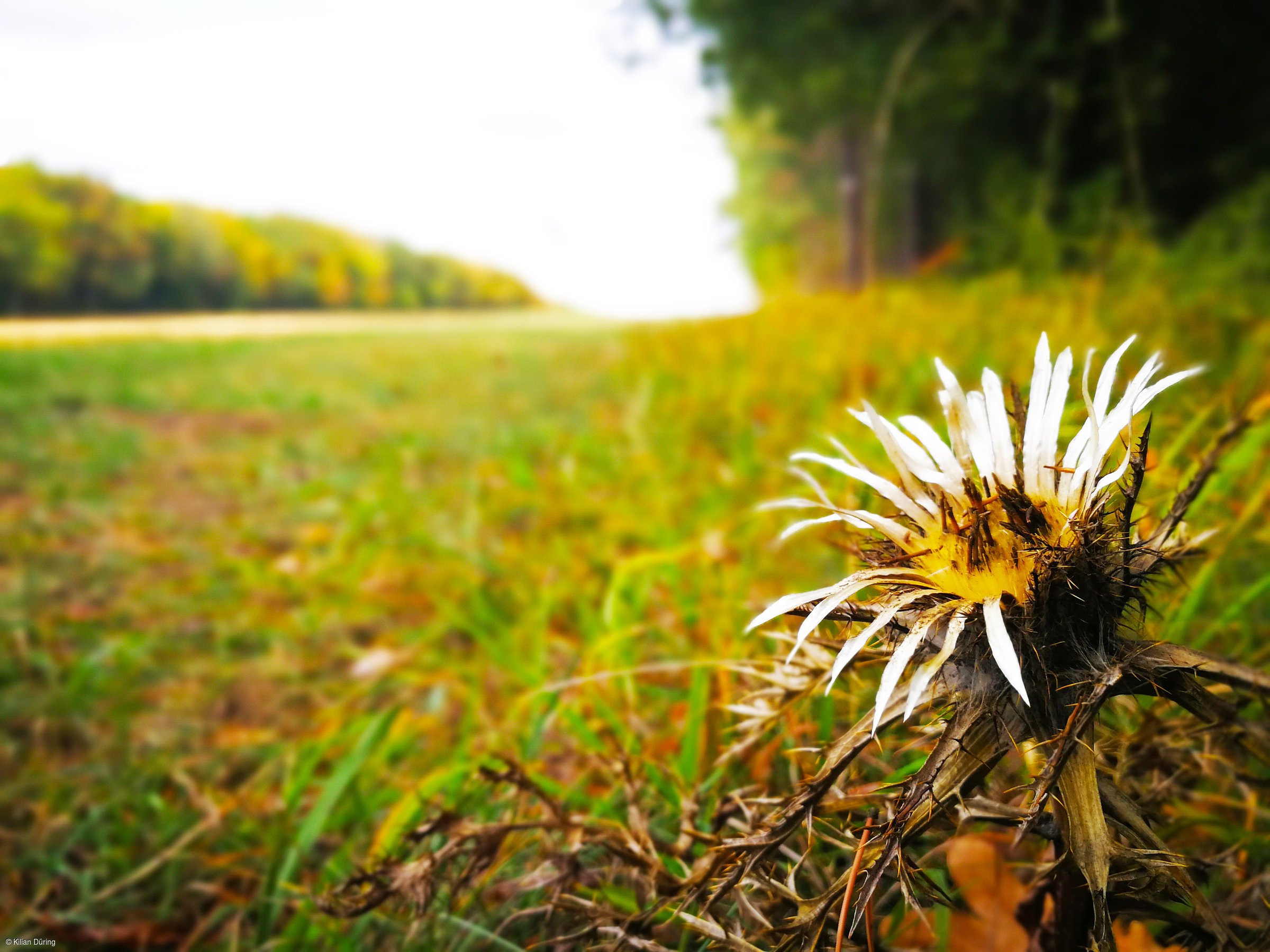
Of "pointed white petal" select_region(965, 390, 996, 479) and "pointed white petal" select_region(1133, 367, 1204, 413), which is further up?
"pointed white petal" select_region(1133, 367, 1204, 413)

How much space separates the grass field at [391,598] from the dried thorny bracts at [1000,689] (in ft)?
0.54

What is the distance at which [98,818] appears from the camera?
117cm

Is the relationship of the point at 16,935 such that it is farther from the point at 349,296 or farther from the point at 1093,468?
the point at 349,296

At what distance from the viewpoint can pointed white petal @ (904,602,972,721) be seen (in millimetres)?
453

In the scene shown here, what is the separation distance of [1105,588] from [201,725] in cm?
161

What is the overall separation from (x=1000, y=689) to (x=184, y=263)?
84.0 feet

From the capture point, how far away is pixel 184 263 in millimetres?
21766

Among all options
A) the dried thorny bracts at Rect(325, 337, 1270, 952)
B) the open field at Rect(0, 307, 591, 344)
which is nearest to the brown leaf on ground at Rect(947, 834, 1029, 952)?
the dried thorny bracts at Rect(325, 337, 1270, 952)

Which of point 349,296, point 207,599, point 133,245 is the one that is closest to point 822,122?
point 207,599

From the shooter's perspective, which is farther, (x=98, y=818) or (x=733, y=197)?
(x=733, y=197)

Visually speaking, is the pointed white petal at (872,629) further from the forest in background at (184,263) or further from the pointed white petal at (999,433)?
the forest in background at (184,263)

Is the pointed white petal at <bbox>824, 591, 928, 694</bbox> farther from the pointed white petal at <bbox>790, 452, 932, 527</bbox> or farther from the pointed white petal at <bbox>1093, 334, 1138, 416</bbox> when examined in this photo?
the pointed white petal at <bbox>1093, 334, 1138, 416</bbox>

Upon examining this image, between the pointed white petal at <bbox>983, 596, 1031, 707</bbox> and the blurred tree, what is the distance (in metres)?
2.73

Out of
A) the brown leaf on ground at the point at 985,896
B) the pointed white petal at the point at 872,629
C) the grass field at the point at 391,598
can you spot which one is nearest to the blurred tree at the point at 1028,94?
the grass field at the point at 391,598
